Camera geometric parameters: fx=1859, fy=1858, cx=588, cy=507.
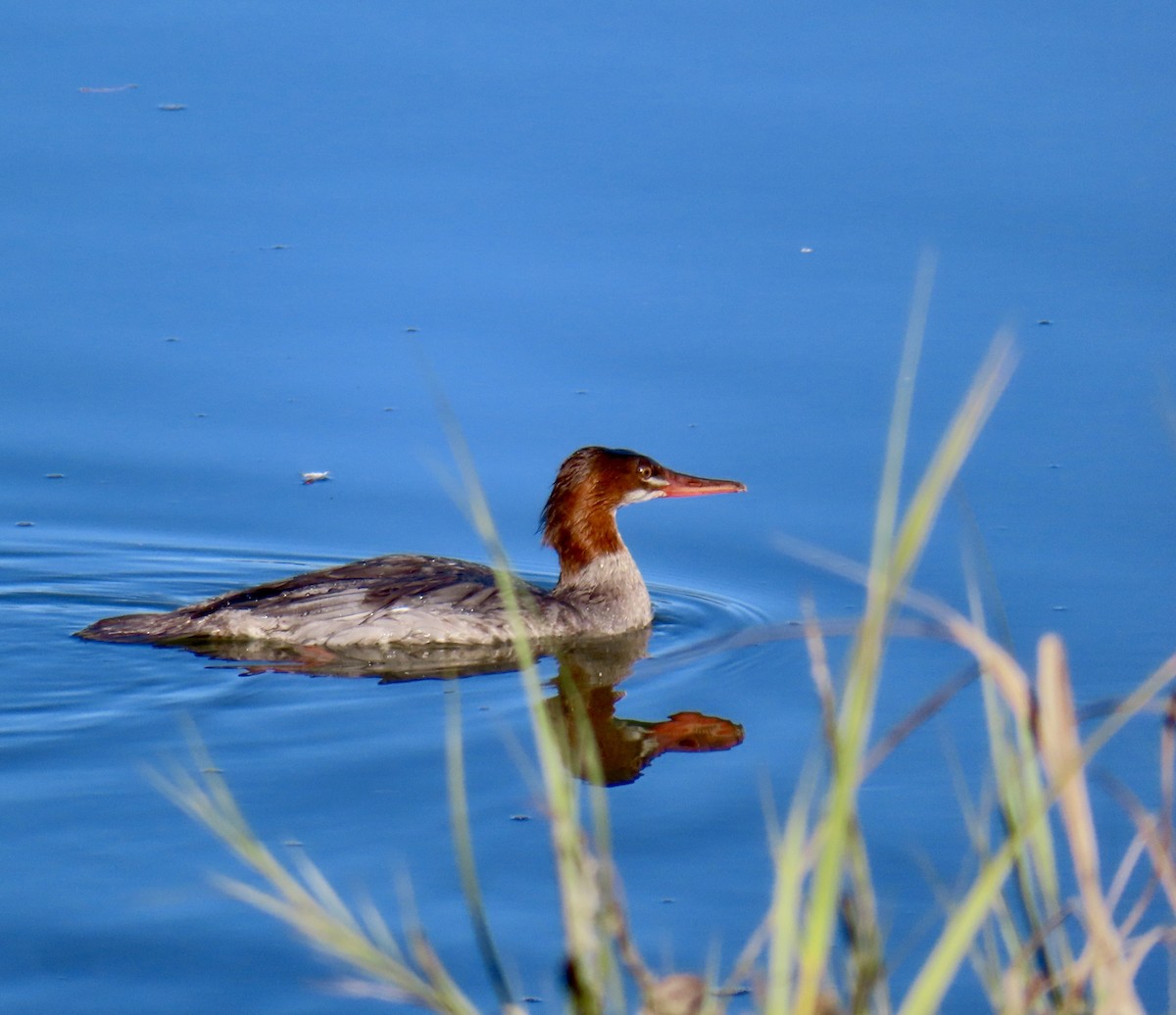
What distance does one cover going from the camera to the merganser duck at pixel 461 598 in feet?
27.7

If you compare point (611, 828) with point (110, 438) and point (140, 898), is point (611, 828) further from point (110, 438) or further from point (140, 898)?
point (110, 438)

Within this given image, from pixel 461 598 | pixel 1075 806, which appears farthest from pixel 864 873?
pixel 461 598

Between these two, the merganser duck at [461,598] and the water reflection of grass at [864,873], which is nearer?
the water reflection of grass at [864,873]

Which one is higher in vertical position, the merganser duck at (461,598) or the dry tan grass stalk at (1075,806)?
the dry tan grass stalk at (1075,806)

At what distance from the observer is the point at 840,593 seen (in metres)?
8.72

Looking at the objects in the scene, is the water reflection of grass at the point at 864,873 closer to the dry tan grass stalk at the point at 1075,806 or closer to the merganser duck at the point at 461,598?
the dry tan grass stalk at the point at 1075,806

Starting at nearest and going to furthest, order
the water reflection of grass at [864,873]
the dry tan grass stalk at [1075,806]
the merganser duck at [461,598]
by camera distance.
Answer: the water reflection of grass at [864,873] → the dry tan grass stalk at [1075,806] → the merganser duck at [461,598]

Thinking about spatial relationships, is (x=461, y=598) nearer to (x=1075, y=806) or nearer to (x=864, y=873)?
(x=864, y=873)

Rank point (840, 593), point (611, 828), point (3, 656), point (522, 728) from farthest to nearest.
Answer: point (840, 593)
point (3, 656)
point (522, 728)
point (611, 828)

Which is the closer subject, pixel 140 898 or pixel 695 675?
pixel 140 898

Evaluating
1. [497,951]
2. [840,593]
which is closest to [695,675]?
[840,593]

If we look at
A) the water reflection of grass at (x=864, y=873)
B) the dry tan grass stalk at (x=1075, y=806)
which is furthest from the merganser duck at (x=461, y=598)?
the dry tan grass stalk at (x=1075, y=806)

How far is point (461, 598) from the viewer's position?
874 cm

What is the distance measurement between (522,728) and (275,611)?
176 centimetres
